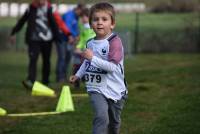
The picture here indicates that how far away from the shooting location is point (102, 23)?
6.43 m

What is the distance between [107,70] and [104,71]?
0.10 meters

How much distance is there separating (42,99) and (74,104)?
989 millimetres

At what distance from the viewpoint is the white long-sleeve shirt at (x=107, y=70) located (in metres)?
6.41

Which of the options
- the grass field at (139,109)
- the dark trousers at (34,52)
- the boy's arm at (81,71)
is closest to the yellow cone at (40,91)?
the grass field at (139,109)

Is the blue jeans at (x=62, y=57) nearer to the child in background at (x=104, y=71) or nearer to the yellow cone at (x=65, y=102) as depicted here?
the yellow cone at (x=65, y=102)

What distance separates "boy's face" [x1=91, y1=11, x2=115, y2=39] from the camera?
6.44 metres

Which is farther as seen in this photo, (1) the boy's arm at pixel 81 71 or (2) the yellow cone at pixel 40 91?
(2) the yellow cone at pixel 40 91

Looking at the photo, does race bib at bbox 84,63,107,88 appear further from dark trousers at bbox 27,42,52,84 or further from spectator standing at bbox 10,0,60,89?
dark trousers at bbox 27,42,52,84

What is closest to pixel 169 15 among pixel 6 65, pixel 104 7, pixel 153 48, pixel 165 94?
pixel 153 48

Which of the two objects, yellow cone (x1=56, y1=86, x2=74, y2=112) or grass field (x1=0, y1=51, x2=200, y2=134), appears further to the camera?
yellow cone (x1=56, y1=86, x2=74, y2=112)

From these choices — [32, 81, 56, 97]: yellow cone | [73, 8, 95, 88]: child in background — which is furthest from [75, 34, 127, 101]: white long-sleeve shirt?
[73, 8, 95, 88]: child in background

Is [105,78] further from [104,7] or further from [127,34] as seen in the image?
[127,34]

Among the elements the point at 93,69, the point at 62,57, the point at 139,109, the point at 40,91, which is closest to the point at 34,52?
the point at 40,91

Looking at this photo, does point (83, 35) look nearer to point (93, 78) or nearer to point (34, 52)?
point (34, 52)
